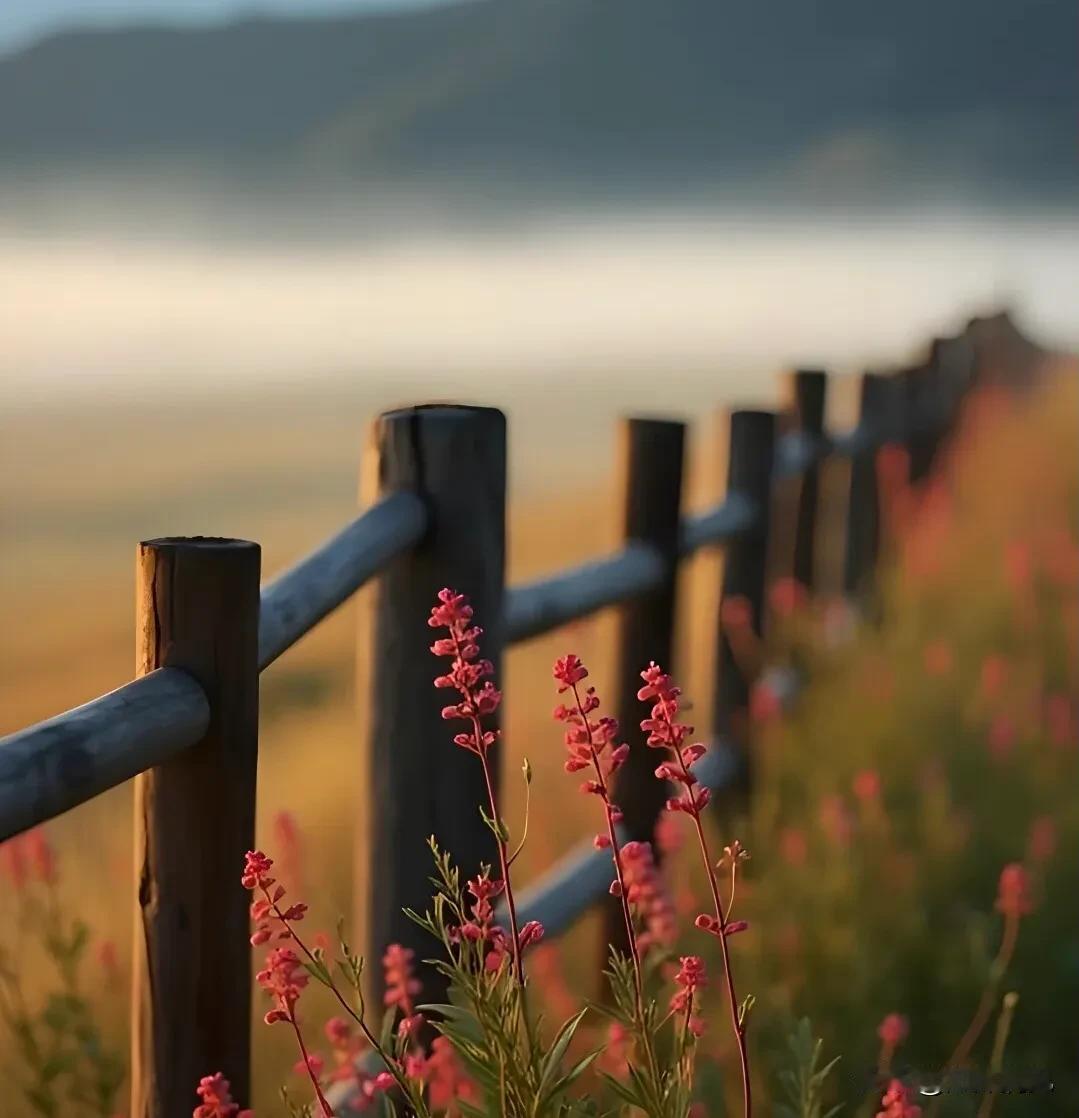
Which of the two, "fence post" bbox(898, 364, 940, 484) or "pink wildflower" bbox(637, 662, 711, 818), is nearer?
"pink wildflower" bbox(637, 662, 711, 818)

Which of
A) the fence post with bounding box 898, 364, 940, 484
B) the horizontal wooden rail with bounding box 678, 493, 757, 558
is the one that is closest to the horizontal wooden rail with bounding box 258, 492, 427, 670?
the horizontal wooden rail with bounding box 678, 493, 757, 558

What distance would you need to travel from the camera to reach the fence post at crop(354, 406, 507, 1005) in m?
2.10

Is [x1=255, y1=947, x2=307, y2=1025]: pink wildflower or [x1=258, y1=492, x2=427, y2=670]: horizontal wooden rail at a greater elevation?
[x1=258, y1=492, x2=427, y2=670]: horizontal wooden rail

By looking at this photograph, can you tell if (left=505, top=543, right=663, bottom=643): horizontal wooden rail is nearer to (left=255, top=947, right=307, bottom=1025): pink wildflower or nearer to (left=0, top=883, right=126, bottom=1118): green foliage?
(left=0, top=883, right=126, bottom=1118): green foliage

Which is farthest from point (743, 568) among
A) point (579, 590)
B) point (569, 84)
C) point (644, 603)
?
point (569, 84)

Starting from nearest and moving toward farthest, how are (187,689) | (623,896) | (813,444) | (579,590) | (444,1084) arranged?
(623,896)
(187,689)
(444,1084)
(579,590)
(813,444)

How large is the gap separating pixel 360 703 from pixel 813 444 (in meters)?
3.45

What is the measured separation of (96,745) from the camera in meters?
1.35

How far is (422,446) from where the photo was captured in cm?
209

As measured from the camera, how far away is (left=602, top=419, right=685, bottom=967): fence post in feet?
10.3

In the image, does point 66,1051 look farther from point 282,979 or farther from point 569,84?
point 569,84

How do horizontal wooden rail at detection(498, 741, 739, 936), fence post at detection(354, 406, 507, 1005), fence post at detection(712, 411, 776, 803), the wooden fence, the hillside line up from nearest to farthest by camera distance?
the wooden fence < fence post at detection(354, 406, 507, 1005) < horizontal wooden rail at detection(498, 741, 739, 936) < fence post at detection(712, 411, 776, 803) < the hillside

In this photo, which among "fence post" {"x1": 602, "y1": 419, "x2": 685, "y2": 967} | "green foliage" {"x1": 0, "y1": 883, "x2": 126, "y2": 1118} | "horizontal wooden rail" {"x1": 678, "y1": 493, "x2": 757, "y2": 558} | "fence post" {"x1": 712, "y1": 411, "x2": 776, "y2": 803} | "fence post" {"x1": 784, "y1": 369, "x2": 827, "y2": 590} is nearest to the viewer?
"green foliage" {"x1": 0, "y1": 883, "x2": 126, "y2": 1118}

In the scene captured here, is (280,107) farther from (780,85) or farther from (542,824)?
(542,824)
